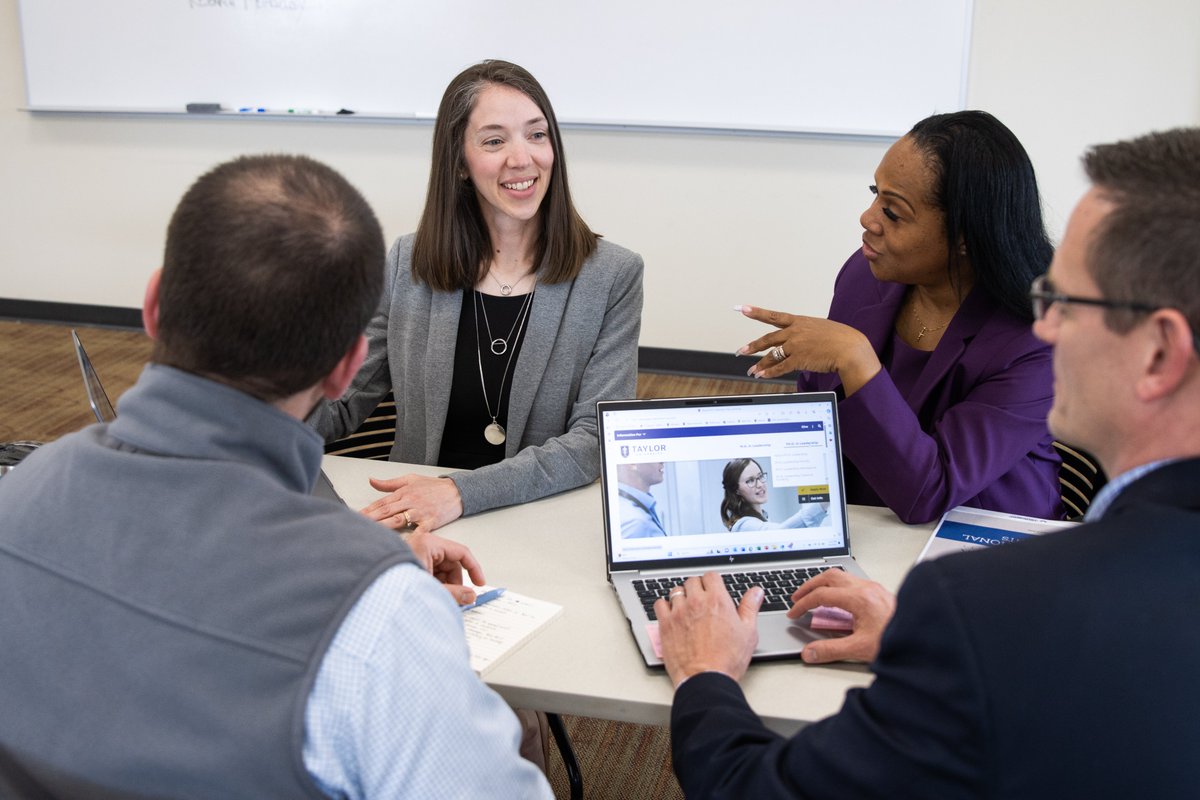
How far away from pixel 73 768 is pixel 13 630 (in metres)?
0.12

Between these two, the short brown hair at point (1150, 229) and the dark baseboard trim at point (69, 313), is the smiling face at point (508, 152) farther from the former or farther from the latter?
the dark baseboard trim at point (69, 313)

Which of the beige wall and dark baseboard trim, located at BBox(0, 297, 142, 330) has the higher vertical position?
the beige wall

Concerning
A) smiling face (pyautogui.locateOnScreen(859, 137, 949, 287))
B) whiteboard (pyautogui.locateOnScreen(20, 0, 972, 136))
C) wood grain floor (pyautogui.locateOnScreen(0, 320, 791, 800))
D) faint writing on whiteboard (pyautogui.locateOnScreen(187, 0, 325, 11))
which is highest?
faint writing on whiteboard (pyautogui.locateOnScreen(187, 0, 325, 11))

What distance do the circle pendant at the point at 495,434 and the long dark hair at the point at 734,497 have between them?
0.68m

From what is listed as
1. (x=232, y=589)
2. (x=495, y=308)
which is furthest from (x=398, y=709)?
(x=495, y=308)

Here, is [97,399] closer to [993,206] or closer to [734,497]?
[734,497]

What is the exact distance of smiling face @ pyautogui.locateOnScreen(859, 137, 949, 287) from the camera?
1864 millimetres

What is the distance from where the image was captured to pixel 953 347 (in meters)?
1.87

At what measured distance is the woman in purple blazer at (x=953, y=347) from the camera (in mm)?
1738

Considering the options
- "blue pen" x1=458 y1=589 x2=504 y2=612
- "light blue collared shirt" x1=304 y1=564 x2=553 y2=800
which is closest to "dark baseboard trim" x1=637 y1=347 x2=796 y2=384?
"blue pen" x1=458 y1=589 x2=504 y2=612

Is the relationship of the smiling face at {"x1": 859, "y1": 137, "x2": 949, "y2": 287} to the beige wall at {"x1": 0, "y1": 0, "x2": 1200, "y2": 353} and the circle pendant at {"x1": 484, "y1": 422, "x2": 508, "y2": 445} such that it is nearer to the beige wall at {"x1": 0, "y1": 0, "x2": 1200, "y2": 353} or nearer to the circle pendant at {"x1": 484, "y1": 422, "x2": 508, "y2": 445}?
the circle pendant at {"x1": 484, "y1": 422, "x2": 508, "y2": 445}

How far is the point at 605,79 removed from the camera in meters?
4.42

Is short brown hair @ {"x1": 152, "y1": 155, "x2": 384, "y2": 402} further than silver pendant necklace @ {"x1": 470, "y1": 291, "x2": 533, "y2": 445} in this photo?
No

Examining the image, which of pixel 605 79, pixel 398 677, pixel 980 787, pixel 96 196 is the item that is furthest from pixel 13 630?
pixel 96 196
